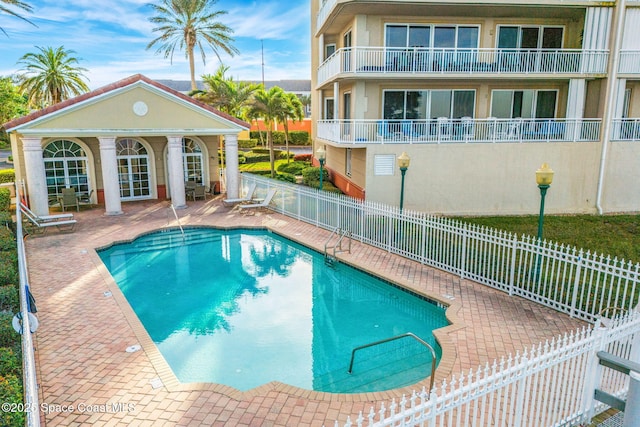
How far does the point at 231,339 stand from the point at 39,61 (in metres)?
35.8

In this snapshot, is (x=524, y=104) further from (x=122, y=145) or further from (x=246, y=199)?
(x=122, y=145)

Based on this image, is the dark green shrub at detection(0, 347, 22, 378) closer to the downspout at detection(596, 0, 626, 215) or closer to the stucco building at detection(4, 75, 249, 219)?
the stucco building at detection(4, 75, 249, 219)

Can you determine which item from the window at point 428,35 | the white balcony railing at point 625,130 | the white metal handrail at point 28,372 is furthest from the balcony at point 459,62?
the white metal handrail at point 28,372

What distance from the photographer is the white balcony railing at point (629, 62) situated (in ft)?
60.3

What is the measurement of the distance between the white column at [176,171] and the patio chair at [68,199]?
4283 mm

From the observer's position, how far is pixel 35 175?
17.2 meters

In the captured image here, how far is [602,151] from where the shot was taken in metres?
18.7

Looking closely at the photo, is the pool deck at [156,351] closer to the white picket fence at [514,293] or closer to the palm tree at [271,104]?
the white picket fence at [514,293]

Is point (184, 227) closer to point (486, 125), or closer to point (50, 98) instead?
point (486, 125)

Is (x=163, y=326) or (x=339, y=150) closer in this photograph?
(x=163, y=326)

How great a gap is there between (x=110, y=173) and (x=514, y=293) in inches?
636

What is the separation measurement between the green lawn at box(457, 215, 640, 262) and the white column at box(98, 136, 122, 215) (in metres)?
14.5

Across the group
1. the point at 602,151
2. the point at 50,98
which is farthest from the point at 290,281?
the point at 50,98

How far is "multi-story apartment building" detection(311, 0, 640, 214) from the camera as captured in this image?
18.3 m
